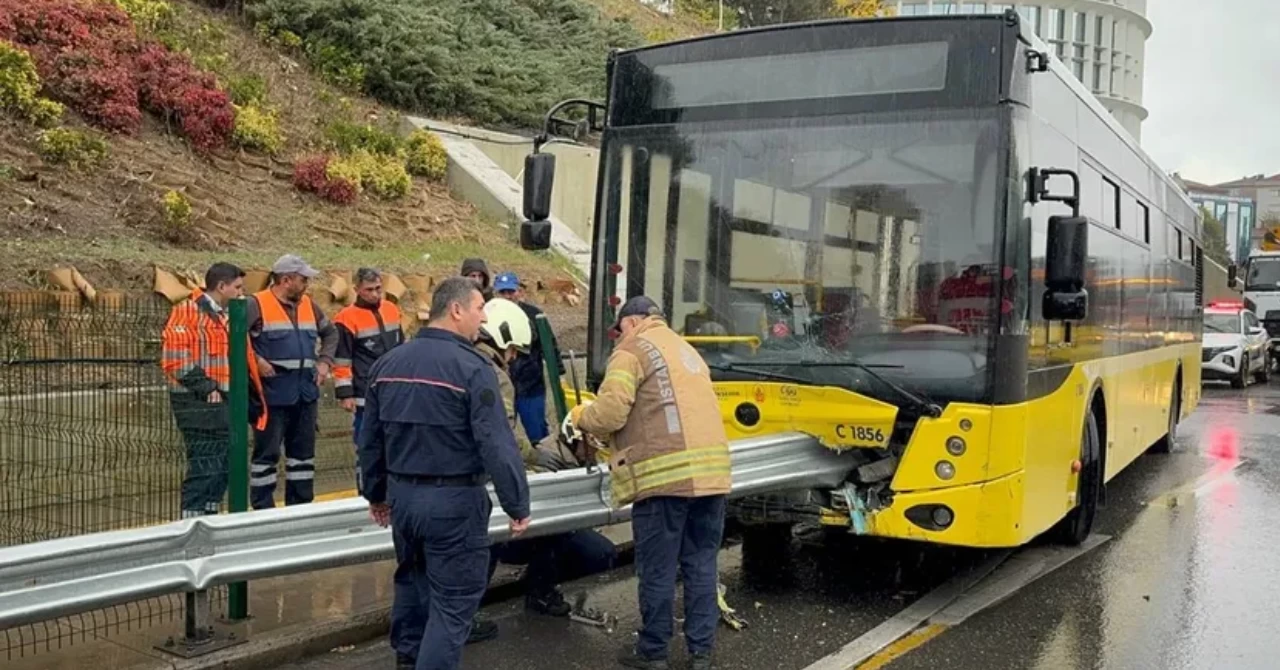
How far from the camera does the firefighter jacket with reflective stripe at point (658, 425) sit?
5402 millimetres

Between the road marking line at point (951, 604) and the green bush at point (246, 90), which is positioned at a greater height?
the green bush at point (246, 90)

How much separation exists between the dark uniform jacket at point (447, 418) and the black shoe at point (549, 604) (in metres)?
1.97

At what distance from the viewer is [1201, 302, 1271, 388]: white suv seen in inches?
982

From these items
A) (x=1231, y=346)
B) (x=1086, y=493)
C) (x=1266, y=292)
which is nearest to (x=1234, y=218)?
(x=1266, y=292)

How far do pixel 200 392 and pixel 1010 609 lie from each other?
474cm

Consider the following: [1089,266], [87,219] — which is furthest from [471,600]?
[87,219]

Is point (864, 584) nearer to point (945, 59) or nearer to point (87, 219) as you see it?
point (945, 59)

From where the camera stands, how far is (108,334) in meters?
6.28

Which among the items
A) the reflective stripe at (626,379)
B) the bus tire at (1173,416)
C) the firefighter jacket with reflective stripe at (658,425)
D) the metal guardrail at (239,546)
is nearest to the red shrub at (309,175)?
the metal guardrail at (239,546)

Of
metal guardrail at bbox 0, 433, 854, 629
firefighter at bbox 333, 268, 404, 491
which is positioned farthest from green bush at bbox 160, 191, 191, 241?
metal guardrail at bbox 0, 433, 854, 629

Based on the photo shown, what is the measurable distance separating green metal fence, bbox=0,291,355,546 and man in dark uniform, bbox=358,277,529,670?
1.99m

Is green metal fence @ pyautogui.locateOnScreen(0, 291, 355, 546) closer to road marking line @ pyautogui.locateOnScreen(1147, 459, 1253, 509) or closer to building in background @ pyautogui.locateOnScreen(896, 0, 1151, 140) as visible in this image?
road marking line @ pyautogui.locateOnScreen(1147, 459, 1253, 509)

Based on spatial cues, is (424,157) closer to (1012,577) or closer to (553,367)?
(553,367)

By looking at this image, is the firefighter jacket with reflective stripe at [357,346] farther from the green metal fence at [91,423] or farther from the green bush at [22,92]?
the green bush at [22,92]
